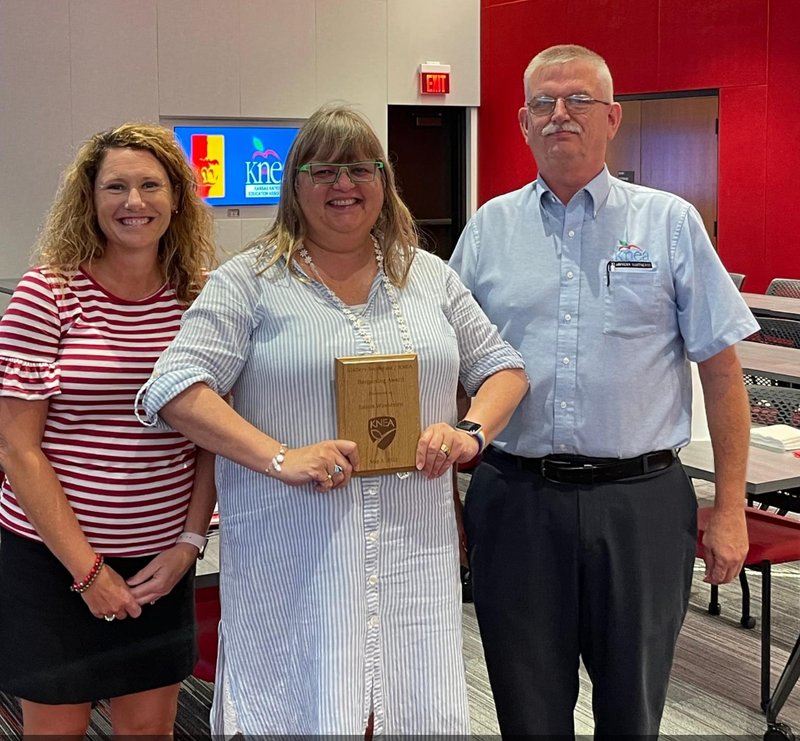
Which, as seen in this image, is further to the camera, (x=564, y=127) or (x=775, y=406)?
(x=775, y=406)

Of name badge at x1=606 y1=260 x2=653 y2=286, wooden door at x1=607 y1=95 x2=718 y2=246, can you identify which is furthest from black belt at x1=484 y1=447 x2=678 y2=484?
wooden door at x1=607 y1=95 x2=718 y2=246

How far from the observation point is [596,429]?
2.19 metres

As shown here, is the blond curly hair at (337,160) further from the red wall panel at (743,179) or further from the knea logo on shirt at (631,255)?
the red wall panel at (743,179)

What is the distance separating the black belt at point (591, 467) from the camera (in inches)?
85.8

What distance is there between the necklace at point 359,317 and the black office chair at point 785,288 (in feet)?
20.2

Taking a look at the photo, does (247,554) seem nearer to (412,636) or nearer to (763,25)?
(412,636)

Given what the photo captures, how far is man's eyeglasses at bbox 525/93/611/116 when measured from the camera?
218cm

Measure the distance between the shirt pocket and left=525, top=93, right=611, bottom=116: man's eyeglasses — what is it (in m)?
0.35

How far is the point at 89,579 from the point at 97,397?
0.34 m

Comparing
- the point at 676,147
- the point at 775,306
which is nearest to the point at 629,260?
the point at 775,306

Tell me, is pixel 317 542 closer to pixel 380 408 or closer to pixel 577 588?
pixel 380 408

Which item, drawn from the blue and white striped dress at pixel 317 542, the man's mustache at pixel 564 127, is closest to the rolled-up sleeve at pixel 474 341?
the blue and white striped dress at pixel 317 542

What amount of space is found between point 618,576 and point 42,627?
1.14 metres

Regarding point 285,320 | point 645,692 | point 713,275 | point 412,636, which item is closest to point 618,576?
point 645,692
